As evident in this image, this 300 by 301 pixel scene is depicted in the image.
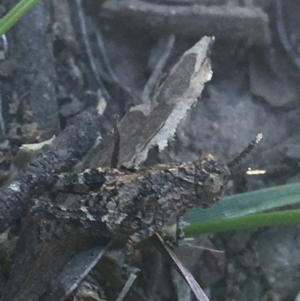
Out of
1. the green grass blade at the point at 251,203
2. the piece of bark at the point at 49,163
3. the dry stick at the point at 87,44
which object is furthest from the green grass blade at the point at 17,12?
the green grass blade at the point at 251,203

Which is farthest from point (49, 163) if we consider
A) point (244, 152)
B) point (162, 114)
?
point (244, 152)

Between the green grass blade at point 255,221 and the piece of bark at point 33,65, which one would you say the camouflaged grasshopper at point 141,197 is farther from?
the piece of bark at point 33,65

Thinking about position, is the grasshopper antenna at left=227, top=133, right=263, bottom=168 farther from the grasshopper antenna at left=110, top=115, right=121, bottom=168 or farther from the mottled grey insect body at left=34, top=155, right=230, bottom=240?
the grasshopper antenna at left=110, top=115, right=121, bottom=168

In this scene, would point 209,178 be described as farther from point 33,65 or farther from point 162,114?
point 33,65

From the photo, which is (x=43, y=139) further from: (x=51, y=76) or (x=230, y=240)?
(x=230, y=240)

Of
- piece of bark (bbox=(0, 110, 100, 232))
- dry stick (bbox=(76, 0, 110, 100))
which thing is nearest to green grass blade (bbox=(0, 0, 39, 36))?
piece of bark (bbox=(0, 110, 100, 232))
